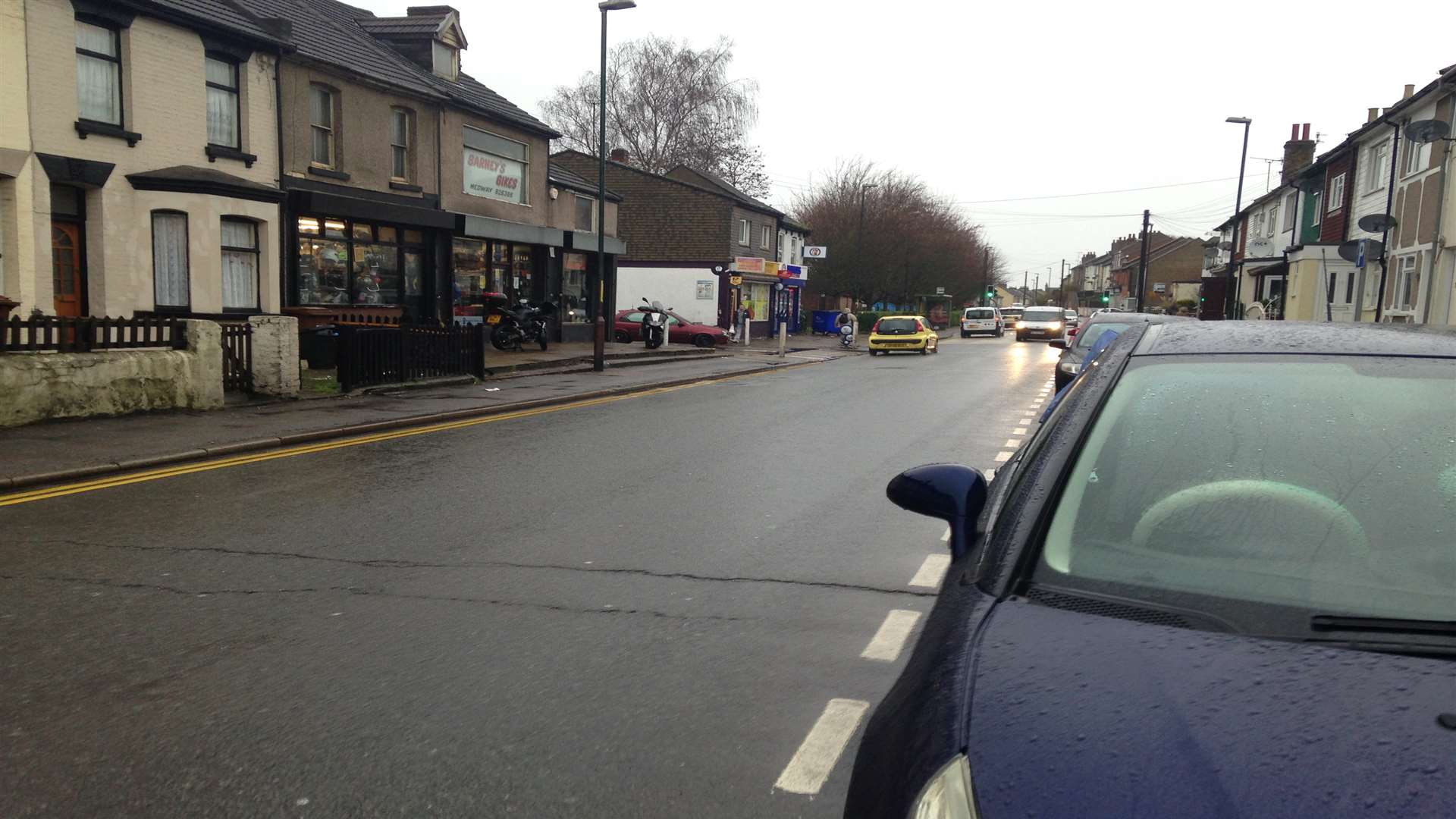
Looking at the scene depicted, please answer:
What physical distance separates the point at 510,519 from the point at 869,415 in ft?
26.5

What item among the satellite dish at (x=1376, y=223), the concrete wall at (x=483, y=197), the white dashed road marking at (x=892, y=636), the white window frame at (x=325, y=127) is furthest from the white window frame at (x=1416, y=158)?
the white dashed road marking at (x=892, y=636)

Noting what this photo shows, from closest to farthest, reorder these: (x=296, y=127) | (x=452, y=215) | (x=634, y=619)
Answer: (x=634, y=619)
(x=296, y=127)
(x=452, y=215)

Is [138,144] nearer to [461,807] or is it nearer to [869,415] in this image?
[869,415]

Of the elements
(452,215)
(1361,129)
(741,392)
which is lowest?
(741,392)

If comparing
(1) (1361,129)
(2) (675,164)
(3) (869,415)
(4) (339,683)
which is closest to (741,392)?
(3) (869,415)

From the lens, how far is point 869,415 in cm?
1462

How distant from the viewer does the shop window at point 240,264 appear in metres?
19.4

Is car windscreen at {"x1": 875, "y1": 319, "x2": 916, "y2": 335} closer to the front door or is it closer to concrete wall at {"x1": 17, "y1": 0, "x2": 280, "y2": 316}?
concrete wall at {"x1": 17, "y1": 0, "x2": 280, "y2": 316}

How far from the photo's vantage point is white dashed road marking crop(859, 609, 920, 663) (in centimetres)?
460

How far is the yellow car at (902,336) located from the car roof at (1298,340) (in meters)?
32.6

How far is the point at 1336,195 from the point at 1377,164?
182 inches

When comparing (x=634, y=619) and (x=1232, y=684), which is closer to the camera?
(x=1232, y=684)

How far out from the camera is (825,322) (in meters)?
56.1

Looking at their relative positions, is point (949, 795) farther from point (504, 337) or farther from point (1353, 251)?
point (504, 337)
